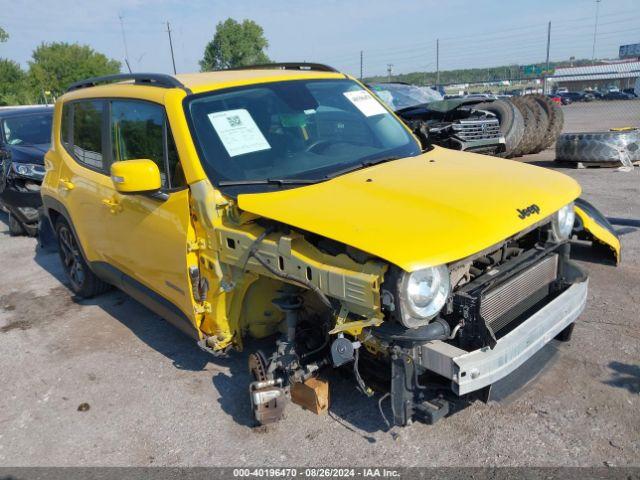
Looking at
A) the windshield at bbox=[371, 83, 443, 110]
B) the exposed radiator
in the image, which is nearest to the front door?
the exposed radiator

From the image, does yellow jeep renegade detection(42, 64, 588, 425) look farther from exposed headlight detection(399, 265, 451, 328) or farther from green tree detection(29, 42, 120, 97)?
green tree detection(29, 42, 120, 97)

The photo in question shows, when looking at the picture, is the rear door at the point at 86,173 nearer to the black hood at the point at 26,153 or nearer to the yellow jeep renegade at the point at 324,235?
the yellow jeep renegade at the point at 324,235

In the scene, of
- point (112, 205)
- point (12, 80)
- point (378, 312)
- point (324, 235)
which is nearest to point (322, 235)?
point (324, 235)

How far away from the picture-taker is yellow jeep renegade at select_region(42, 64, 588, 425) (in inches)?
100

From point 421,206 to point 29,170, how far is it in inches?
280

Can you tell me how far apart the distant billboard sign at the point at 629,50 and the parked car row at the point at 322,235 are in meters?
68.3

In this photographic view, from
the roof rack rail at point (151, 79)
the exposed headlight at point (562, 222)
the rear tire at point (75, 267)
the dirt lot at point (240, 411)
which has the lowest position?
the dirt lot at point (240, 411)

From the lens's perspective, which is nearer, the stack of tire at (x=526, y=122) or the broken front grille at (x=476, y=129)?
the broken front grille at (x=476, y=129)

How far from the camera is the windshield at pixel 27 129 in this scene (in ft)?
29.9

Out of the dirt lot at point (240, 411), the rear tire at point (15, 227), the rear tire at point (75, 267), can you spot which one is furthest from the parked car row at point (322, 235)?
the rear tire at point (15, 227)

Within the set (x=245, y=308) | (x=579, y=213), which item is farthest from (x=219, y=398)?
(x=579, y=213)

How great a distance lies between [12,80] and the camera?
61594mm

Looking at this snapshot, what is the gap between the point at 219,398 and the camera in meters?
3.63

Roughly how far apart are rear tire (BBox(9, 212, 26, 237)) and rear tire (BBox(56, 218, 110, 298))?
3160 mm
